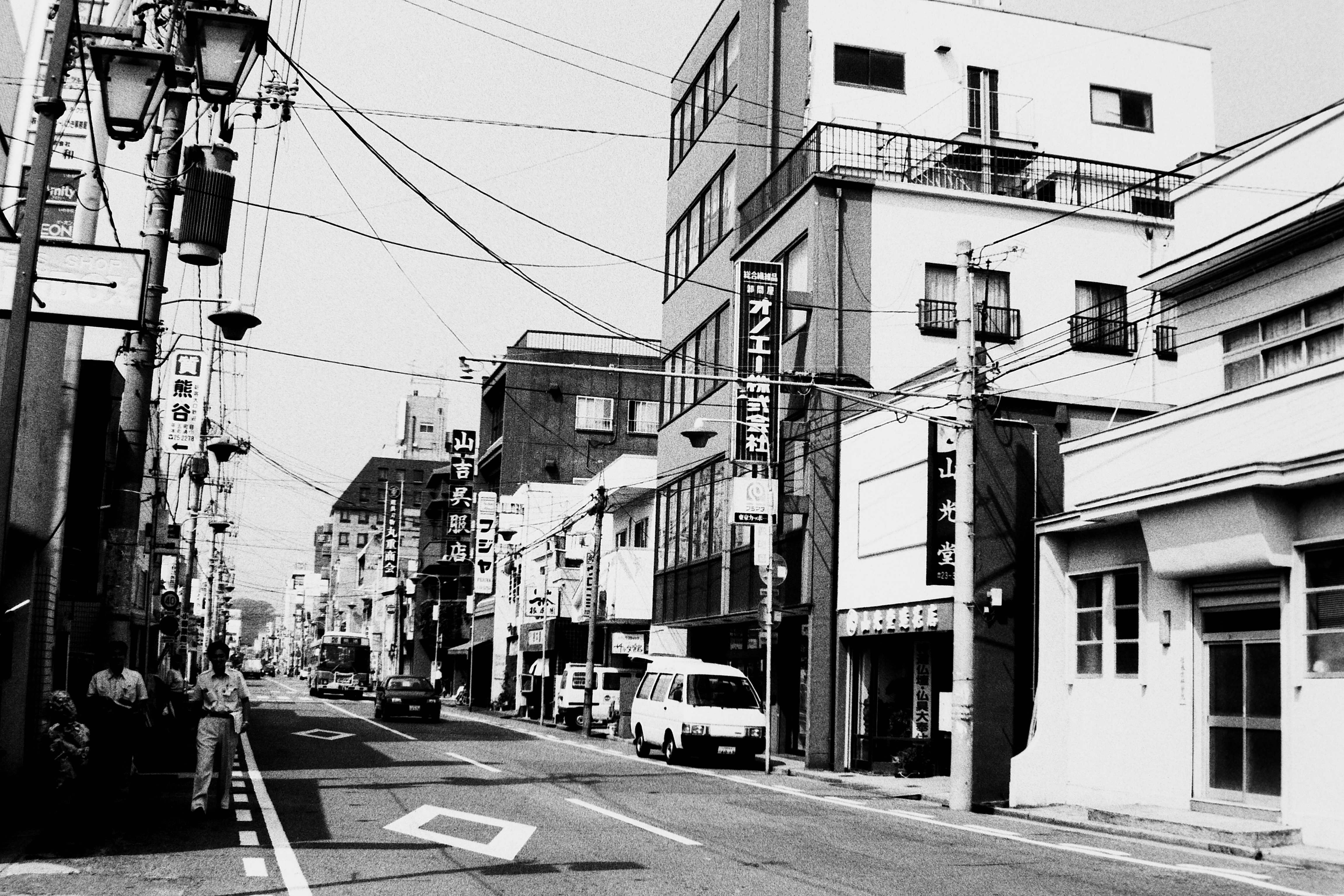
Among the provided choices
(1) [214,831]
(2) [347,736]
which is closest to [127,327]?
(1) [214,831]

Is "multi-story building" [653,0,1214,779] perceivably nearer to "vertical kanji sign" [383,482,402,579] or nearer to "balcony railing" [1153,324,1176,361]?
"balcony railing" [1153,324,1176,361]

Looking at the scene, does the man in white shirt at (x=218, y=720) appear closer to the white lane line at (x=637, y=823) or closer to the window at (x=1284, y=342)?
the white lane line at (x=637, y=823)

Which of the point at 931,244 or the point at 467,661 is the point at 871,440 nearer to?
the point at 931,244

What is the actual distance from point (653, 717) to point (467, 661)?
5862cm

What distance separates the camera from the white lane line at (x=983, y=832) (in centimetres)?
1275

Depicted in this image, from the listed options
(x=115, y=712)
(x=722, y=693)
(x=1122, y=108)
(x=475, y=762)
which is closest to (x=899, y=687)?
(x=722, y=693)

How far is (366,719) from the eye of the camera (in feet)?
143

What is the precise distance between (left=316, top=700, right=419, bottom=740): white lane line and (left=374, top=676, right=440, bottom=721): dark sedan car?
2.24 ft

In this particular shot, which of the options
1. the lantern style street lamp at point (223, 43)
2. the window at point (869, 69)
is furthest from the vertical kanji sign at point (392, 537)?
the lantern style street lamp at point (223, 43)

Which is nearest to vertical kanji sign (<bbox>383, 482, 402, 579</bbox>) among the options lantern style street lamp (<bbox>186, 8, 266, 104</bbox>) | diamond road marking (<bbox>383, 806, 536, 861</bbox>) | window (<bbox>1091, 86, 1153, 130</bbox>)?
window (<bbox>1091, 86, 1153, 130</bbox>)

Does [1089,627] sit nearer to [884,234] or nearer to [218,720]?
[884,234]

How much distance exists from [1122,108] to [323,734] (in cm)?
2751

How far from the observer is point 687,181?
4431 cm

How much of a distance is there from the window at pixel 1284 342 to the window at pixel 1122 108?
18666 mm
